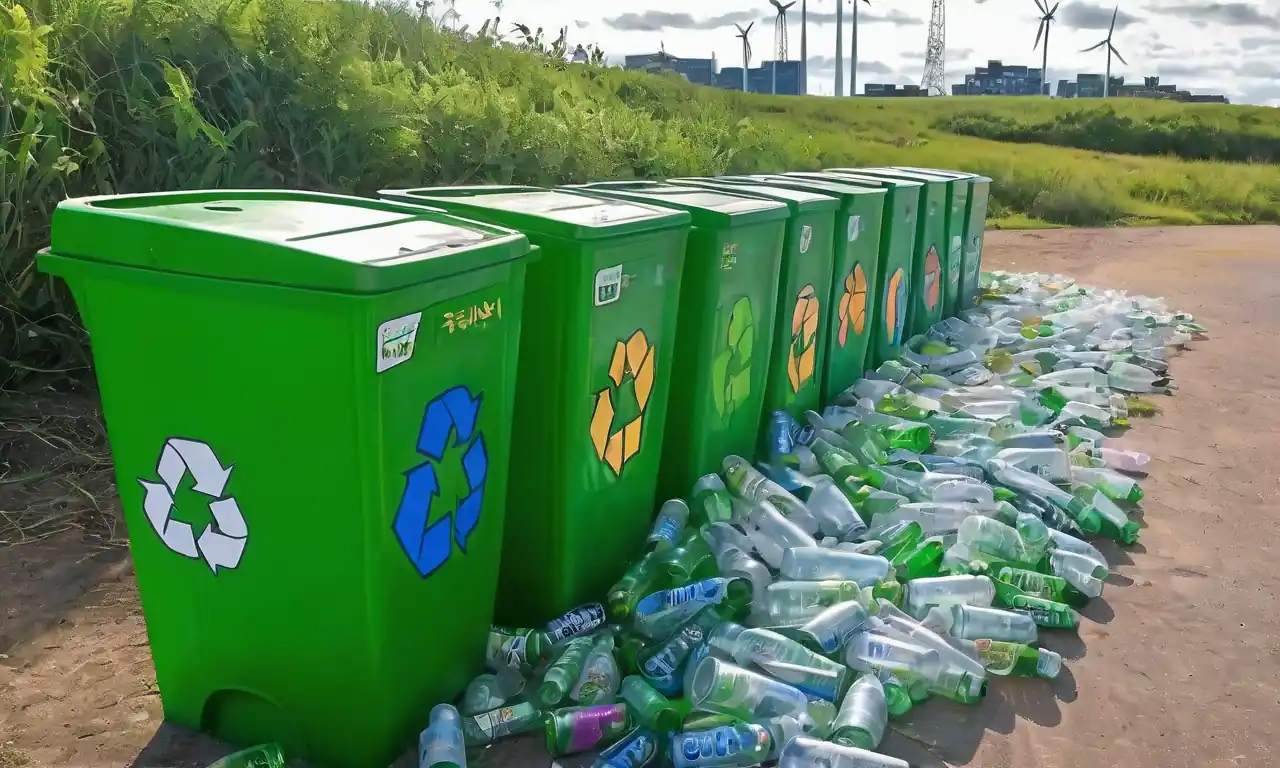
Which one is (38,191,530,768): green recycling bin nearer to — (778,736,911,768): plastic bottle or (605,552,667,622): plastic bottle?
(605,552,667,622): plastic bottle

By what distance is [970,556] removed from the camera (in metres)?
3.41

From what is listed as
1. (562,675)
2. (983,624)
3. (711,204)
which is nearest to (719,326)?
(711,204)

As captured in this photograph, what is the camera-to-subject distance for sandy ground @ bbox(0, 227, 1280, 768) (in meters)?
Result: 2.54

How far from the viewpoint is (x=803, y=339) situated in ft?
15.0

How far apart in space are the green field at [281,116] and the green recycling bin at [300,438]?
239cm

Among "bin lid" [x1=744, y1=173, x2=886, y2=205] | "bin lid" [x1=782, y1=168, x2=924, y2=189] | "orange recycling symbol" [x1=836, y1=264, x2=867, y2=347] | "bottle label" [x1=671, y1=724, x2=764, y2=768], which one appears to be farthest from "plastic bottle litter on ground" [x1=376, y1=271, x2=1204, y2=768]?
"bin lid" [x1=782, y1=168, x2=924, y2=189]

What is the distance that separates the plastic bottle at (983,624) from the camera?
10.0 ft

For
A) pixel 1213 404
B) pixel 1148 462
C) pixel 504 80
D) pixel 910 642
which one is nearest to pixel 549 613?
pixel 910 642

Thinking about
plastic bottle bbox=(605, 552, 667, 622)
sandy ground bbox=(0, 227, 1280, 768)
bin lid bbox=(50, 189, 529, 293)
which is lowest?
sandy ground bbox=(0, 227, 1280, 768)

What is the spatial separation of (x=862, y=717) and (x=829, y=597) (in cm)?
56

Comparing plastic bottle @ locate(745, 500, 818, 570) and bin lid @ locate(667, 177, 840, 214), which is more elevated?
bin lid @ locate(667, 177, 840, 214)

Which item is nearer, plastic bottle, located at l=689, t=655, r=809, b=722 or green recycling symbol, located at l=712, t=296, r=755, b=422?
plastic bottle, located at l=689, t=655, r=809, b=722

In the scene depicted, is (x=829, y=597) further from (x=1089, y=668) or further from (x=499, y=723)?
(x=499, y=723)

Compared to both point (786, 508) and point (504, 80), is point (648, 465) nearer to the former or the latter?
point (786, 508)
